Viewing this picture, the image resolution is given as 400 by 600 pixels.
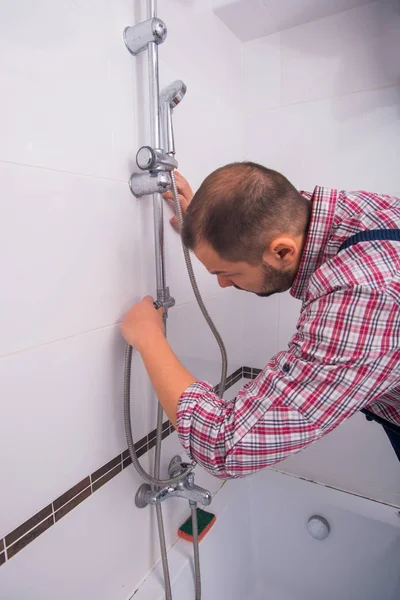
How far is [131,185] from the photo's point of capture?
33.2 inches

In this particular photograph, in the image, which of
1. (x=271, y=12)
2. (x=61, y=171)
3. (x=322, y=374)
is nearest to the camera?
(x=322, y=374)

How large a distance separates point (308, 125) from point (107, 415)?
3.74 ft

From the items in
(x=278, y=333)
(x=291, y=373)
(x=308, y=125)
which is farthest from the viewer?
(x=278, y=333)

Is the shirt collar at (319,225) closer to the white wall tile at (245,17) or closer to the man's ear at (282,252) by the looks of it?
the man's ear at (282,252)

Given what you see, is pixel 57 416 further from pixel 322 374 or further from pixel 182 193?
pixel 182 193

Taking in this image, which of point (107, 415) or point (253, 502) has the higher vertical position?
point (107, 415)

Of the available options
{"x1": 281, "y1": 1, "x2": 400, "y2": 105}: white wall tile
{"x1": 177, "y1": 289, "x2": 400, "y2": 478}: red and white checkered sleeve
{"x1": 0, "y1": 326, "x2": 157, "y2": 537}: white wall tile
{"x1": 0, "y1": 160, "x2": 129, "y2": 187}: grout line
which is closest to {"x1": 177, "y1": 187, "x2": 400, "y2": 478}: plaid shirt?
{"x1": 177, "y1": 289, "x2": 400, "y2": 478}: red and white checkered sleeve

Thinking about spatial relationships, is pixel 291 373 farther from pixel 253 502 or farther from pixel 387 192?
pixel 253 502

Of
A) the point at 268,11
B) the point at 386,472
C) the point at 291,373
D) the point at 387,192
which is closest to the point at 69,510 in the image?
the point at 291,373

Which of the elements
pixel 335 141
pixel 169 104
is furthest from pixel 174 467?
pixel 335 141

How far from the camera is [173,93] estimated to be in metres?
0.83

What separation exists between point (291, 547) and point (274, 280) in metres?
1.15

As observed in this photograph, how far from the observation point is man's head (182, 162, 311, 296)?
68 cm

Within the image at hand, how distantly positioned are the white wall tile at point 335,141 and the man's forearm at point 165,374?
2.90ft
